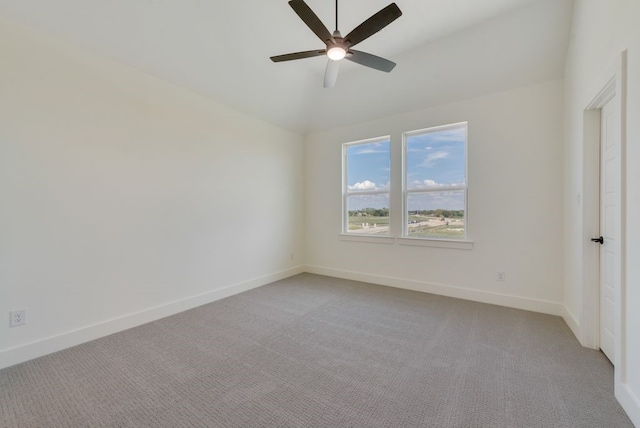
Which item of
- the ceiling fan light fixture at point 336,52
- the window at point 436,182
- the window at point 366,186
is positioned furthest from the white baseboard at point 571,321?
the ceiling fan light fixture at point 336,52

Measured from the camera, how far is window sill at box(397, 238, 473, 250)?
11.7 feet

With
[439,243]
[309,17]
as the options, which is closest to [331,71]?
[309,17]

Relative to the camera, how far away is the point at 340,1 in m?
2.52

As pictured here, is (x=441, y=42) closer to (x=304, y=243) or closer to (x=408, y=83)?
(x=408, y=83)

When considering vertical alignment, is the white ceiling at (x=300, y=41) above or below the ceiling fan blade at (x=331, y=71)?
above

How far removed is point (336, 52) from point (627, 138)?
2030mm

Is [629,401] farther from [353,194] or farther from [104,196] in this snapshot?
[104,196]

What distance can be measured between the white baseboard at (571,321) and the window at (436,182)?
128cm

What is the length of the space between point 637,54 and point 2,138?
4284mm

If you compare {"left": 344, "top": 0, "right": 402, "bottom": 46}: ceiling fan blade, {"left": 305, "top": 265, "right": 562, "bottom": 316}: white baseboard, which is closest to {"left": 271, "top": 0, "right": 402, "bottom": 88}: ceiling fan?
{"left": 344, "top": 0, "right": 402, "bottom": 46}: ceiling fan blade

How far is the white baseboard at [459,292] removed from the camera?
309cm

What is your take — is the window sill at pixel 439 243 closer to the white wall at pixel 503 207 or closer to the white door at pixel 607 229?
the white wall at pixel 503 207

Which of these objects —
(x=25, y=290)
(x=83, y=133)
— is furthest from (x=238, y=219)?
(x=25, y=290)

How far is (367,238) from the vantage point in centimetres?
439
